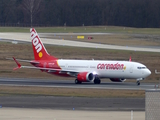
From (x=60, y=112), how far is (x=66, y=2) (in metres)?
119

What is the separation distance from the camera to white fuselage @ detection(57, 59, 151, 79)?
44.9 metres

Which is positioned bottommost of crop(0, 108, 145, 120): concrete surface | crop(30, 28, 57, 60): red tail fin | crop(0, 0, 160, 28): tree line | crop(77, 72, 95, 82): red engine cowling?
crop(0, 108, 145, 120): concrete surface

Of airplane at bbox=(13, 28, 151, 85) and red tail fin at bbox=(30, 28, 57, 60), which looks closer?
airplane at bbox=(13, 28, 151, 85)

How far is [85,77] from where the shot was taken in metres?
46.2

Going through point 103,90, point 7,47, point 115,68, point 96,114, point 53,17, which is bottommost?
point 96,114

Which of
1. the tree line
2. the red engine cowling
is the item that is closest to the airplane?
the red engine cowling

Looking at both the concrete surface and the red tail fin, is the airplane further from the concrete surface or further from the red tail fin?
the concrete surface

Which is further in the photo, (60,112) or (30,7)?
(30,7)

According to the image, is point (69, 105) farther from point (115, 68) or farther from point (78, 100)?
point (115, 68)

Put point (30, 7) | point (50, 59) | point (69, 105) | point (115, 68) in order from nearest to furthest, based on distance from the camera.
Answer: point (69, 105) → point (115, 68) → point (50, 59) → point (30, 7)

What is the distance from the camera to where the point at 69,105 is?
29.5 meters

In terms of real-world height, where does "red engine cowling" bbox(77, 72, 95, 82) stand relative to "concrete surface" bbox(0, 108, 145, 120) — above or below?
above

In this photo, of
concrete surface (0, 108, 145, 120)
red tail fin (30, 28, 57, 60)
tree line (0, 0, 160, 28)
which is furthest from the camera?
tree line (0, 0, 160, 28)

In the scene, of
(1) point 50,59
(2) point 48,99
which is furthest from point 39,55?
(2) point 48,99
